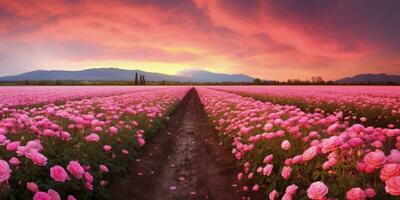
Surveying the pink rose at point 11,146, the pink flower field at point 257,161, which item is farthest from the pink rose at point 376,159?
the pink rose at point 11,146

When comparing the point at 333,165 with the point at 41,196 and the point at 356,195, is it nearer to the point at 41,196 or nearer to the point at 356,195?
the point at 356,195

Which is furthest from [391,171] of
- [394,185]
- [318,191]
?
[318,191]

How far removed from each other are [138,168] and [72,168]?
4.06 metres

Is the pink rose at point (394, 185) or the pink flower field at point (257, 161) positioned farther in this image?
the pink flower field at point (257, 161)

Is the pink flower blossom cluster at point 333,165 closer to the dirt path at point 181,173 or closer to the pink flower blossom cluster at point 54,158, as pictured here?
the dirt path at point 181,173

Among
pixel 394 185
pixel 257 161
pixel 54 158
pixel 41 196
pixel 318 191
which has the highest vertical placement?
Result: pixel 394 185

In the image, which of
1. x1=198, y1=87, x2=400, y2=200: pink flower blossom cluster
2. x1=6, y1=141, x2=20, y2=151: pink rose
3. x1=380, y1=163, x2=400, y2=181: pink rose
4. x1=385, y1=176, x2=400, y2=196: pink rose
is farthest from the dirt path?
x1=385, y1=176, x2=400, y2=196: pink rose

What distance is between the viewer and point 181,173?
810 cm

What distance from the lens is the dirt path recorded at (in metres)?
6.51

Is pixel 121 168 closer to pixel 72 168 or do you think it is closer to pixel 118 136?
pixel 118 136

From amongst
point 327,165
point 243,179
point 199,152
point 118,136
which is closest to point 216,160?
point 199,152

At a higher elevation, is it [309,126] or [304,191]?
[309,126]

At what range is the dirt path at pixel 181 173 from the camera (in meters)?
6.51

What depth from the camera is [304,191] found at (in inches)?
180
